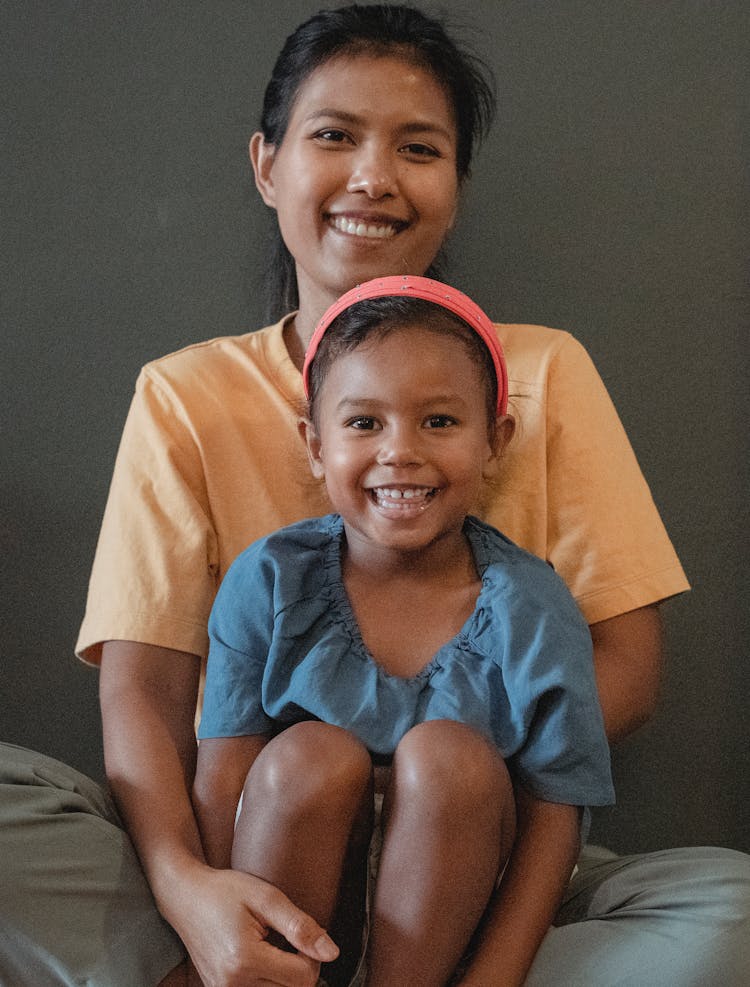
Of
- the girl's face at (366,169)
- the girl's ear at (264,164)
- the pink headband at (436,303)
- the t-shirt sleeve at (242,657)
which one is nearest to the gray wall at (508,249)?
the girl's ear at (264,164)

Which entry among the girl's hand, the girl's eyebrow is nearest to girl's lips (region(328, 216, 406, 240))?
the girl's eyebrow

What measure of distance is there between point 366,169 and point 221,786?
28.7 inches

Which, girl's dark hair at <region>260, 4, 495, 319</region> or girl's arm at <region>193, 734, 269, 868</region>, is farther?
girl's dark hair at <region>260, 4, 495, 319</region>

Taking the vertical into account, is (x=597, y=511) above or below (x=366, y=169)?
below

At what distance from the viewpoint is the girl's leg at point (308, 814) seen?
1.06m

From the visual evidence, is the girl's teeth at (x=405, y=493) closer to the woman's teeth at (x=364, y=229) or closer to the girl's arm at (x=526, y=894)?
the girl's arm at (x=526, y=894)

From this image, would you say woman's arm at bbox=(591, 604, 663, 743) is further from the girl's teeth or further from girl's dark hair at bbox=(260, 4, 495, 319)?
girl's dark hair at bbox=(260, 4, 495, 319)

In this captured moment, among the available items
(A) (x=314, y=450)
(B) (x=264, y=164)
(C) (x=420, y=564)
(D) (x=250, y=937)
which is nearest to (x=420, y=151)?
(B) (x=264, y=164)

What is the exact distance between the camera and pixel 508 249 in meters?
1.81

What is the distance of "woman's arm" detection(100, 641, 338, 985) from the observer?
1048 mm

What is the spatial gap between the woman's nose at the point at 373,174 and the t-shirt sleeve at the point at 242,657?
0.47m

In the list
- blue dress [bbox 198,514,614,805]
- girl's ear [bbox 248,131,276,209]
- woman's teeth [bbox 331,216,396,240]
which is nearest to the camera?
blue dress [bbox 198,514,614,805]

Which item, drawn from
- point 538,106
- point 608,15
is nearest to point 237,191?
point 538,106

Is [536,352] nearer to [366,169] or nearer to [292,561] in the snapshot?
[366,169]
